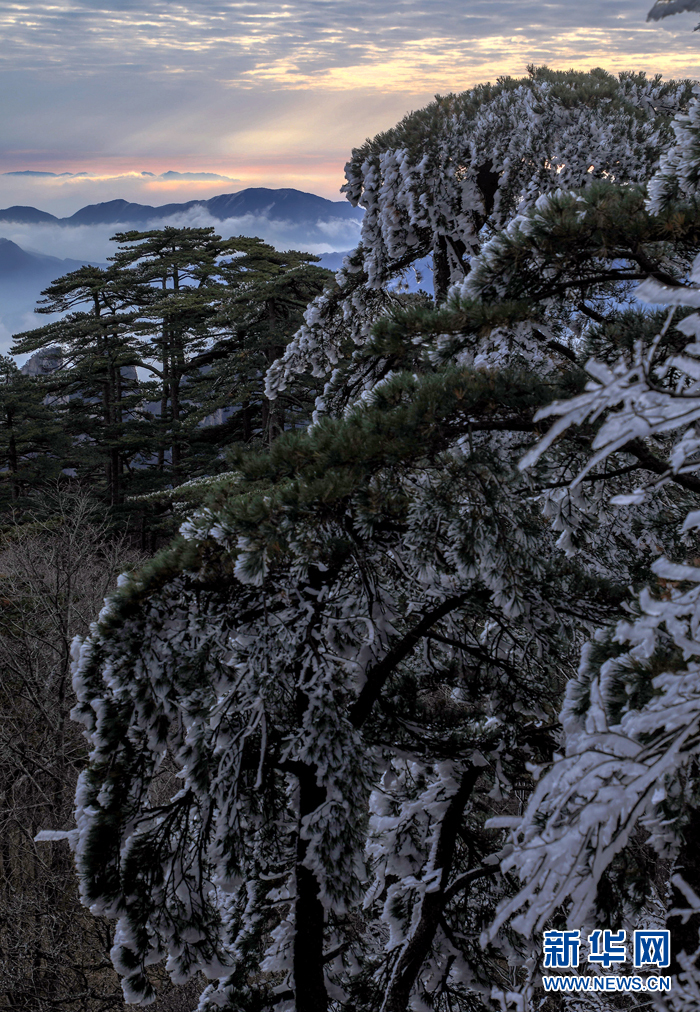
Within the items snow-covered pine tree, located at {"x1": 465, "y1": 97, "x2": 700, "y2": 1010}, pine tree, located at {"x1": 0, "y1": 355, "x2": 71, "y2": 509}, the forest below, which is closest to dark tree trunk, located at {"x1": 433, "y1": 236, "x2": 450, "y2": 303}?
the forest below

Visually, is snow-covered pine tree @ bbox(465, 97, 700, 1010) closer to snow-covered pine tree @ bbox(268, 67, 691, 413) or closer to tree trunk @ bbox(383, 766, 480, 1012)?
tree trunk @ bbox(383, 766, 480, 1012)

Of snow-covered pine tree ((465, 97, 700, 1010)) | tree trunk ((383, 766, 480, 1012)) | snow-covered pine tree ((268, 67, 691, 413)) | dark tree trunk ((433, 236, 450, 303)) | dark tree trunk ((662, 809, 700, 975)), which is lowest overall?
tree trunk ((383, 766, 480, 1012))

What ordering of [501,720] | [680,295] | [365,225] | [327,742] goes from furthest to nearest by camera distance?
1. [365,225]
2. [501,720]
3. [327,742]
4. [680,295]

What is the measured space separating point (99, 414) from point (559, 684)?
2638 cm

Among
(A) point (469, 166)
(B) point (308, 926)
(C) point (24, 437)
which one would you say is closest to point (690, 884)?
(B) point (308, 926)

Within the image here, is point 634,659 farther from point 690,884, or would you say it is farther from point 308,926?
point 308,926

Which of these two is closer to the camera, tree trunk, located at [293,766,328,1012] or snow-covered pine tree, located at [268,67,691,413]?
tree trunk, located at [293,766,328,1012]

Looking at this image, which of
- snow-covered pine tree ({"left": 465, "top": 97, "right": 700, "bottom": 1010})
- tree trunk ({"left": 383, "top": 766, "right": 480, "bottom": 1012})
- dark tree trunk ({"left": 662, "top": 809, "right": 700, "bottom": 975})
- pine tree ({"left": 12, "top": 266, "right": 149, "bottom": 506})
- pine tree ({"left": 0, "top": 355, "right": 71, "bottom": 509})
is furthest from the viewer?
pine tree ({"left": 12, "top": 266, "right": 149, "bottom": 506})

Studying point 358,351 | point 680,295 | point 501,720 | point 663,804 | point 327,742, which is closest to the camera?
point 680,295

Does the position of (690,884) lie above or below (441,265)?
below

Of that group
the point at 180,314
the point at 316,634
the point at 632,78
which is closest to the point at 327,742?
the point at 316,634

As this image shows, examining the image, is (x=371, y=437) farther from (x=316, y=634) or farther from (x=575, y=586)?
(x=575, y=586)

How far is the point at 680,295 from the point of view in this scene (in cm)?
150

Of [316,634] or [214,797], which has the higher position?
[316,634]
